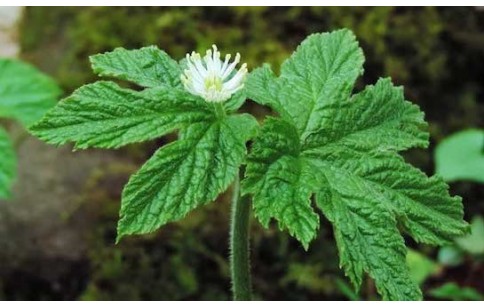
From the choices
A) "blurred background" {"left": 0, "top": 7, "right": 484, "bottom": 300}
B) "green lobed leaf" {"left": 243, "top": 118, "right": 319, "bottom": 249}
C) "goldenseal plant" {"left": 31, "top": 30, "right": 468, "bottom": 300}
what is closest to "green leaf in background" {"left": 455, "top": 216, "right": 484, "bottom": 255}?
"blurred background" {"left": 0, "top": 7, "right": 484, "bottom": 300}

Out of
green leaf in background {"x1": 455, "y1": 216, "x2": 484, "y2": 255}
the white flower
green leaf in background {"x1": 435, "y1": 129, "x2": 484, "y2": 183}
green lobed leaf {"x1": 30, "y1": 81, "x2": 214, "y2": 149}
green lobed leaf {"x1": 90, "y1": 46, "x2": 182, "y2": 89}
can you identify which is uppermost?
green leaf in background {"x1": 435, "y1": 129, "x2": 484, "y2": 183}

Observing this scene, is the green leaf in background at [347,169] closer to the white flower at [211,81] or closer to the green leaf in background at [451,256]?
the white flower at [211,81]

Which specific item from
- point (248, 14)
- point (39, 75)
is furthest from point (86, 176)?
point (248, 14)

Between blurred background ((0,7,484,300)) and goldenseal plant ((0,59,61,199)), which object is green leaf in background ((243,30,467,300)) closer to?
blurred background ((0,7,484,300))

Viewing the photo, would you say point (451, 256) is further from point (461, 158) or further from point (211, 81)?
point (211, 81)

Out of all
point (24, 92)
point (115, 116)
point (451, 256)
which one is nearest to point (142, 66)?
point (115, 116)

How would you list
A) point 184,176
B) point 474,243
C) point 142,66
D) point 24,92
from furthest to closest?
point 474,243 → point 24,92 → point 142,66 → point 184,176

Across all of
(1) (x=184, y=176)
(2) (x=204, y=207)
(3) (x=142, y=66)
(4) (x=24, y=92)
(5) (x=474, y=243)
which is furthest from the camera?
(5) (x=474, y=243)
